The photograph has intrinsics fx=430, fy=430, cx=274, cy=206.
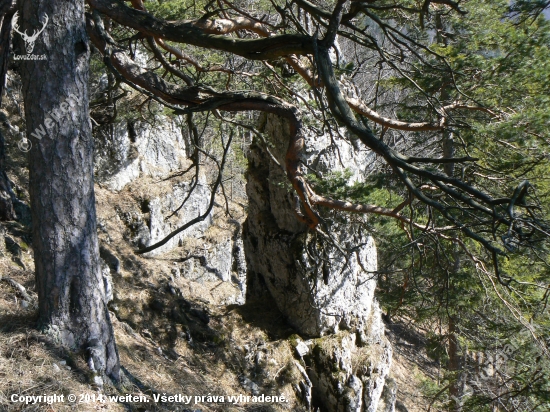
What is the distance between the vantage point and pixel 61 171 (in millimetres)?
2893

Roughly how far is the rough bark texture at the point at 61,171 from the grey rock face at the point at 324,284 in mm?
3507

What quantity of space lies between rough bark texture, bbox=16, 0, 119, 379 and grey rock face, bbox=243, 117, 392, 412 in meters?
3.51

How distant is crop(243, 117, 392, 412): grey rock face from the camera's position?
6.50 m

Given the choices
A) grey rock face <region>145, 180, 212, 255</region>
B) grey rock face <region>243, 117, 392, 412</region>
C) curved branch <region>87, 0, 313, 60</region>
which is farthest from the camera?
grey rock face <region>145, 180, 212, 255</region>

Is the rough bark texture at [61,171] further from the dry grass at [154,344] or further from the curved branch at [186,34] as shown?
the curved branch at [186,34]

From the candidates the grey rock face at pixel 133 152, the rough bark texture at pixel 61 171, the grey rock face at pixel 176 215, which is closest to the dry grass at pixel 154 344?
the rough bark texture at pixel 61 171

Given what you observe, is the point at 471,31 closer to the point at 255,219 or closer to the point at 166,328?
the point at 255,219

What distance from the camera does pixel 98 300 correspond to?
3098 mm

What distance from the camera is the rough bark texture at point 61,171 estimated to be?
2885mm

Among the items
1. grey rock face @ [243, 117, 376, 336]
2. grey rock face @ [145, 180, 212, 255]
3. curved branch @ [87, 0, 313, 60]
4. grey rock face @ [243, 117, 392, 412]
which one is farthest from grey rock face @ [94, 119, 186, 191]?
curved branch @ [87, 0, 313, 60]

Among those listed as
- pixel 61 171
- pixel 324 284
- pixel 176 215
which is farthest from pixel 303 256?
pixel 61 171

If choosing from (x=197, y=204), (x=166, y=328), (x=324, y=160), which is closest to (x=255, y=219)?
(x=324, y=160)

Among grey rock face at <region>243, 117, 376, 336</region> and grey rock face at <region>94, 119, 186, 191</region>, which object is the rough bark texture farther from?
grey rock face at <region>94, 119, 186, 191</region>

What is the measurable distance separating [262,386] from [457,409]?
3.33 meters
